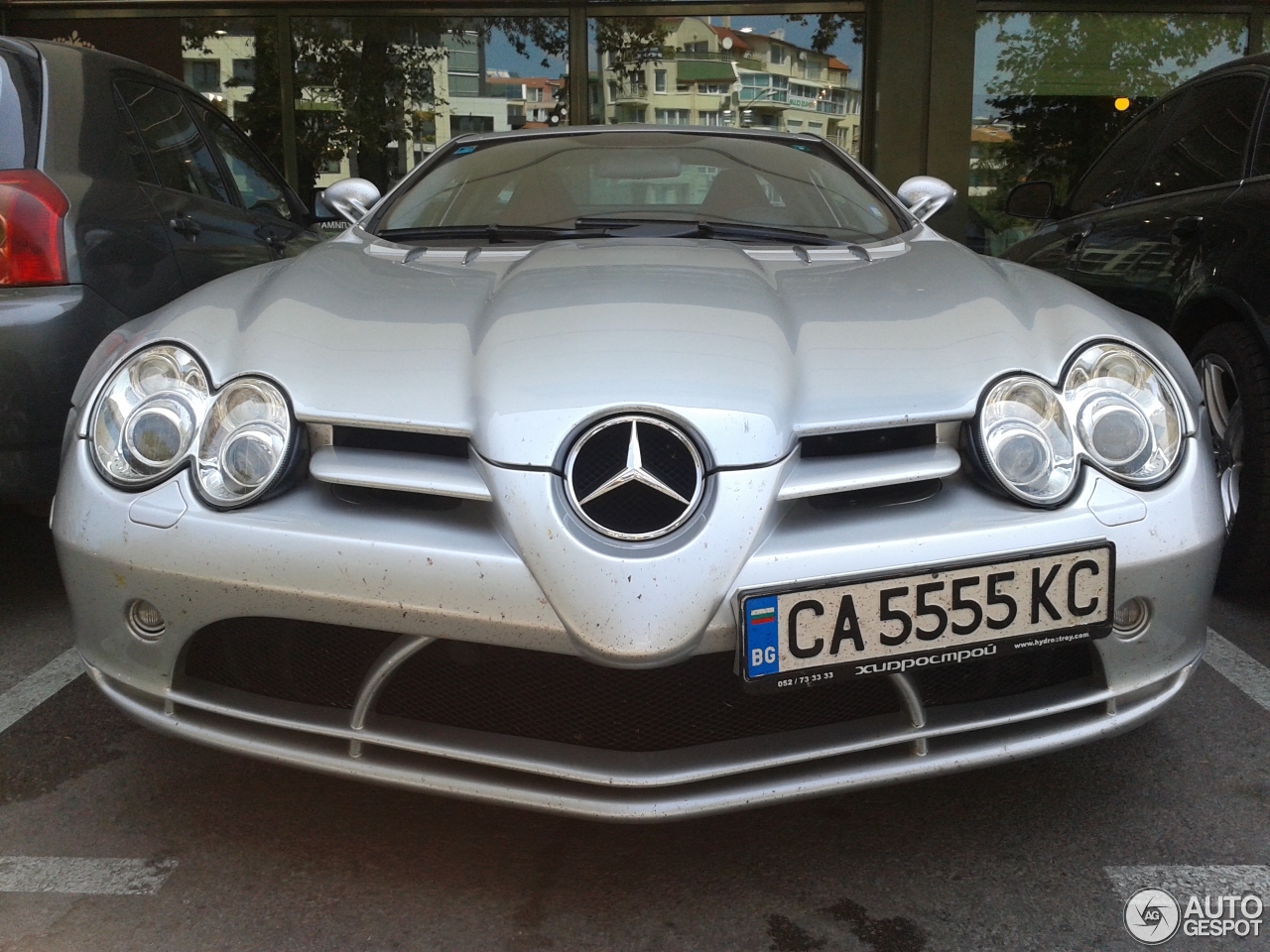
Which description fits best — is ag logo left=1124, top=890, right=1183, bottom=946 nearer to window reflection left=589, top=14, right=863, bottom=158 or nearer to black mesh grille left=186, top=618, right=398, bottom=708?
black mesh grille left=186, top=618, right=398, bottom=708

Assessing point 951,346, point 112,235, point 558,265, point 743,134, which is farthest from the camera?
point 743,134

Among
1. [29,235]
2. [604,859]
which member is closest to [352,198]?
[29,235]

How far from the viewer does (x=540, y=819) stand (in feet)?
6.93

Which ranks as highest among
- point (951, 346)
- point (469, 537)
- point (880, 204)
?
point (880, 204)

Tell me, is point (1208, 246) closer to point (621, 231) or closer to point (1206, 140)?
point (1206, 140)

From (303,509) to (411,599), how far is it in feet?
0.81

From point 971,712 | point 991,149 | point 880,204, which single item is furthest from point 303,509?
point 991,149

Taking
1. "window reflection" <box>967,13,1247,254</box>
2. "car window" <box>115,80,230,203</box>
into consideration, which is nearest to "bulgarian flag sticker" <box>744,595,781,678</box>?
"car window" <box>115,80,230,203</box>

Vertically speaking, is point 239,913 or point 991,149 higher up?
point 991,149

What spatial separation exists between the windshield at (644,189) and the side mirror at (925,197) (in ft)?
0.42

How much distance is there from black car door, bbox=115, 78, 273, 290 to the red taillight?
1.86 feet

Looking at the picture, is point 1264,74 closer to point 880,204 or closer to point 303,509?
point 880,204

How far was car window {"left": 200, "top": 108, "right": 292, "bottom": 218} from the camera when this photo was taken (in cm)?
437

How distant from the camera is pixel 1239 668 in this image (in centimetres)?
278
